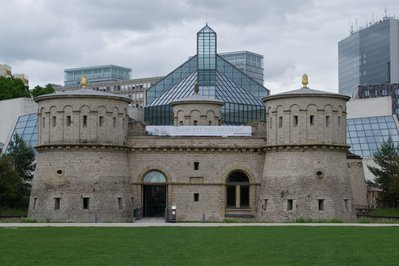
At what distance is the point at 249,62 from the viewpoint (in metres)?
178

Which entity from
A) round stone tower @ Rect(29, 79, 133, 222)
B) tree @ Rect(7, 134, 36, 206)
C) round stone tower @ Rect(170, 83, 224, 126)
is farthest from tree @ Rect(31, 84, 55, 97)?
round stone tower @ Rect(29, 79, 133, 222)

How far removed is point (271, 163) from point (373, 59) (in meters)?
142

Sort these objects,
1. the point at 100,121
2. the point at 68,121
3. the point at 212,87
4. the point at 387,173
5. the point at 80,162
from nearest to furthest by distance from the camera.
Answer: the point at 80,162 < the point at 68,121 < the point at 100,121 < the point at 387,173 < the point at 212,87

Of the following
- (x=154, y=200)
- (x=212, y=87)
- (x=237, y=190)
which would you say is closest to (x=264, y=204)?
(x=237, y=190)

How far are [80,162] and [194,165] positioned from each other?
828 centimetres

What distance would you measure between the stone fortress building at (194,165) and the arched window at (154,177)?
7 cm

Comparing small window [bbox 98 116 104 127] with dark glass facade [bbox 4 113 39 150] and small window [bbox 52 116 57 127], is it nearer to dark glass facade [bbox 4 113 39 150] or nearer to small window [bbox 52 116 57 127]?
small window [bbox 52 116 57 127]

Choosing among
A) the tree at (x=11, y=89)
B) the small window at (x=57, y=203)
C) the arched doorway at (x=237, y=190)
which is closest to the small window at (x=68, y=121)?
the small window at (x=57, y=203)

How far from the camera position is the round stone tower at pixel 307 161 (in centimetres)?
5603

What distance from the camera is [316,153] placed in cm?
5669

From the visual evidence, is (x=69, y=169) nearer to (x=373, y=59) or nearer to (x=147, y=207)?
(x=147, y=207)

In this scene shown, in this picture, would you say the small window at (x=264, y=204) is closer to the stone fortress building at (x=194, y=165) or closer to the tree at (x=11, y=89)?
the stone fortress building at (x=194, y=165)

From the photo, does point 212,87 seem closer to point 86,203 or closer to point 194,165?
point 194,165
